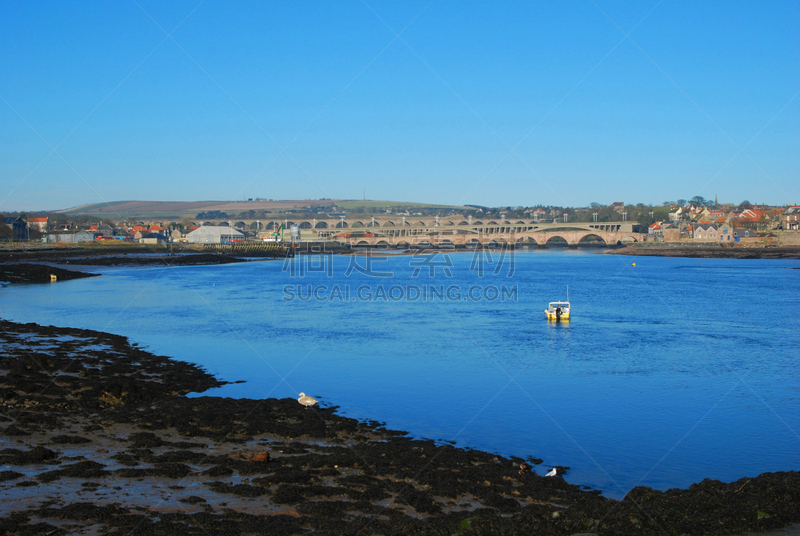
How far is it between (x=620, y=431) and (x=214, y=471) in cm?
638

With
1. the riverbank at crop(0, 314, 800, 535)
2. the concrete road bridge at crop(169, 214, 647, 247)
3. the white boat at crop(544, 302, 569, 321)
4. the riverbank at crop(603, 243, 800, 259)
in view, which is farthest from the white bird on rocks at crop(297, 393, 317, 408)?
the concrete road bridge at crop(169, 214, 647, 247)

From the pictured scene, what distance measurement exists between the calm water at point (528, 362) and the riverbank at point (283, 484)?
3.35 feet

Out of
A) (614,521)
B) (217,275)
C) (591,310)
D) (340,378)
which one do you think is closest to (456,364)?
(340,378)

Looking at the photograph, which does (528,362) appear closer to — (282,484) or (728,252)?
(282,484)

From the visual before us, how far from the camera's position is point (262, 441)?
8953 millimetres

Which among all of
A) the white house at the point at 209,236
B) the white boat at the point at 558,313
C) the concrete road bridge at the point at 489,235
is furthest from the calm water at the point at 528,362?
the concrete road bridge at the point at 489,235

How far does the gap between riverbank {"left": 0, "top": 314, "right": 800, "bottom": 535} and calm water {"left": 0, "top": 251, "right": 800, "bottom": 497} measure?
1.02m

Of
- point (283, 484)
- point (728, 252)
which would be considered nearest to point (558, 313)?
point (283, 484)

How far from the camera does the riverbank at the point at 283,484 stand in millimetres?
6070

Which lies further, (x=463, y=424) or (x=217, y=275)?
(x=217, y=275)

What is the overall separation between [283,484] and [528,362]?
997 centimetres

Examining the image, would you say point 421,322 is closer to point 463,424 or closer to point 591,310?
point 591,310

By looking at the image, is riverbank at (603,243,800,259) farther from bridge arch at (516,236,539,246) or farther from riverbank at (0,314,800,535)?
riverbank at (0,314,800,535)

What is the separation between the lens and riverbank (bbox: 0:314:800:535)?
607 cm
